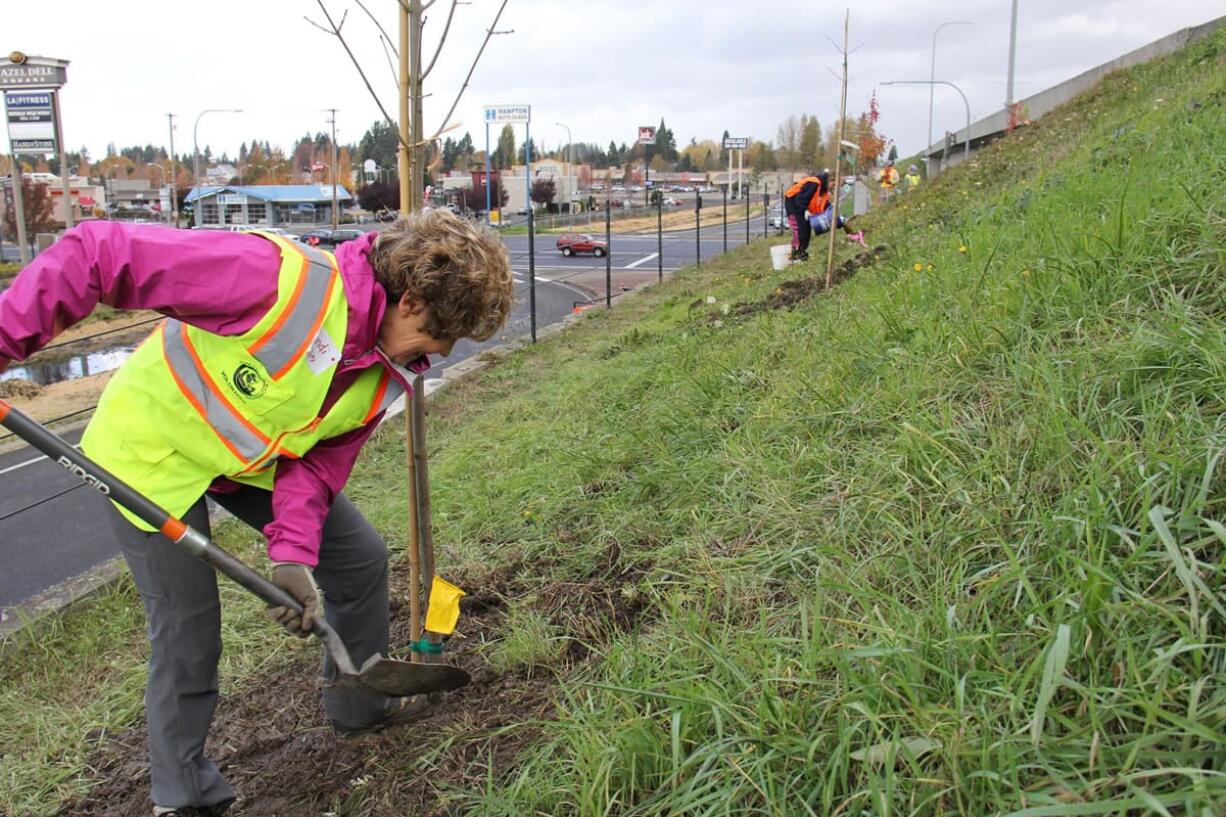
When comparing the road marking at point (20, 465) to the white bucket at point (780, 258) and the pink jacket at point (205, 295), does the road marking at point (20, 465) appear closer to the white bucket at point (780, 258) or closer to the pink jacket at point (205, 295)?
the pink jacket at point (205, 295)

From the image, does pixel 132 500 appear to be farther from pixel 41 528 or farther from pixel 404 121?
pixel 41 528

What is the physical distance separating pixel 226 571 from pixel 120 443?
1.28 feet

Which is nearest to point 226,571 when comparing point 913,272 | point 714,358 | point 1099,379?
point 1099,379

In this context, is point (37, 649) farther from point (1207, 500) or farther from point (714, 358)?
point (1207, 500)

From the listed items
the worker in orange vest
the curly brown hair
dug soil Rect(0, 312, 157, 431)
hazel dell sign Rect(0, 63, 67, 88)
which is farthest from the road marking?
the worker in orange vest

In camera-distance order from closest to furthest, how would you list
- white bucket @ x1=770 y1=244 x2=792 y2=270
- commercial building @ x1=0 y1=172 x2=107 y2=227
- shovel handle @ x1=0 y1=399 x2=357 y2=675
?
shovel handle @ x1=0 y1=399 x2=357 y2=675, white bucket @ x1=770 y1=244 x2=792 y2=270, commercial building @ x1=0 y1=172 x2=107 y2=227

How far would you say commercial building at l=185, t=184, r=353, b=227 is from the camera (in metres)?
66.5

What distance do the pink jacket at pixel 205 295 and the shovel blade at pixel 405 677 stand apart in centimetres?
36

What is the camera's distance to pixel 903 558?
2268 mm

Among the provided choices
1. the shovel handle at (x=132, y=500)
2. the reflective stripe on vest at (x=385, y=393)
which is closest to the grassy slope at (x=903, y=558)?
the shovel handle at (x=132, y=500)

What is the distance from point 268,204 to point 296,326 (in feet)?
247

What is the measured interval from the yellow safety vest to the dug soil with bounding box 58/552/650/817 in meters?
0.87

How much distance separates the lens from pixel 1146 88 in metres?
11.0

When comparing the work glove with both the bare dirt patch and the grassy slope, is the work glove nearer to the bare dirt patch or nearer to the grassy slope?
the grassy slope
